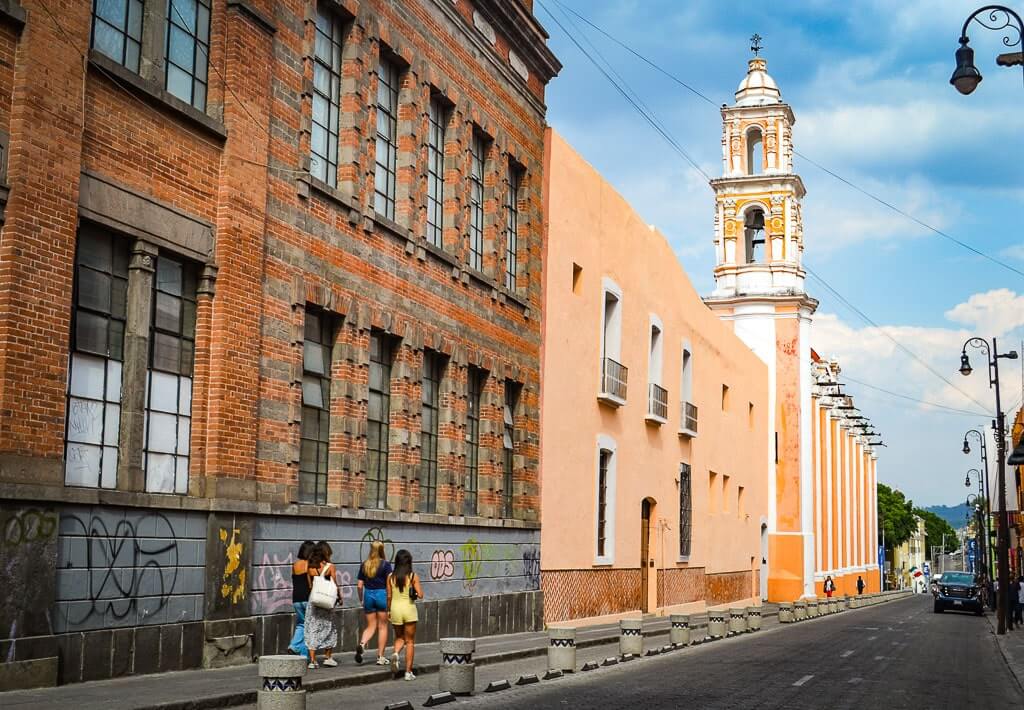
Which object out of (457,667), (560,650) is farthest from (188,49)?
(560,650)

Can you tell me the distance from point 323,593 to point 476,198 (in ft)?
38.6

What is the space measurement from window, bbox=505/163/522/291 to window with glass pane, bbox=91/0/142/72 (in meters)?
12.5

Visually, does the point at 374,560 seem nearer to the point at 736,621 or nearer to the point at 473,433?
the point at 473,433

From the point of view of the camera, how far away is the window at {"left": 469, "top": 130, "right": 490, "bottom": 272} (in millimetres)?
24703

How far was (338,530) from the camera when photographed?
18.5m

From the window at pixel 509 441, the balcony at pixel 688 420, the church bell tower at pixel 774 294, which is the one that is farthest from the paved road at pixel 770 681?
the church bell tower at pixel 774 294

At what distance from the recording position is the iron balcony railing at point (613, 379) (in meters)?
31.7

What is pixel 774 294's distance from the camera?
60.7 meters

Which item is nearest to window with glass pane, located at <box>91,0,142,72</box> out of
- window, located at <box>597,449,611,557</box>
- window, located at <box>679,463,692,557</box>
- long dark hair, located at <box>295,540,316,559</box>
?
long dark hair, located at <box>295,540,316,559</box>

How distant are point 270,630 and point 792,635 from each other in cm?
1793

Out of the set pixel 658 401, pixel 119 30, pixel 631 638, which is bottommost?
pixel 631 638

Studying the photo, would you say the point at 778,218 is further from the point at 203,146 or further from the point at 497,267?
the point at 203,146

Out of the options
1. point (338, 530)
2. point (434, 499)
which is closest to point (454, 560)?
point (434, 499)

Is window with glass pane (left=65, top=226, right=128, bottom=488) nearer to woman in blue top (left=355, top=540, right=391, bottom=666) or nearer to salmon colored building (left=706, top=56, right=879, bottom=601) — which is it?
woman in blue top (left=355, top=540, right=391, bottom=666)
